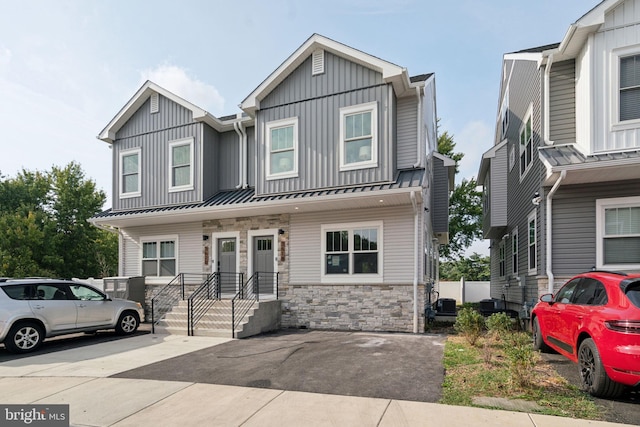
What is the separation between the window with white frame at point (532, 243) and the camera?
32.9 ft

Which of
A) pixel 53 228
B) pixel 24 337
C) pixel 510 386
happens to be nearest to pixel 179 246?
pixel 24 337

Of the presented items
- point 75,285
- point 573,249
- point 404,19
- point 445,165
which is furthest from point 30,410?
point 445,165

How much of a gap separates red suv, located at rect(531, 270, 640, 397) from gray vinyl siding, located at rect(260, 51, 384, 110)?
726 cm

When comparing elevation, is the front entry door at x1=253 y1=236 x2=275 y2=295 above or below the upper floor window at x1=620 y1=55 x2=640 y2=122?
below

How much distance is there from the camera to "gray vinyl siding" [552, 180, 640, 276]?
8609mm

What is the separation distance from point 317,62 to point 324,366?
8585 millimetres

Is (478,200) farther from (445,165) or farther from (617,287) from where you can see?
(617,287)

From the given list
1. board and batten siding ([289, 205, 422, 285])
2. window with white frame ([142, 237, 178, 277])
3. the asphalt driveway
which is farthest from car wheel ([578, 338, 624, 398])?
window with white frame ([142, 237, 178, 277])

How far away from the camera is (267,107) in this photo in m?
12.5

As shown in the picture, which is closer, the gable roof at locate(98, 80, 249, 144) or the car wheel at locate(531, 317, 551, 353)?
the car wheel at locate(531, 317, 551, 353)

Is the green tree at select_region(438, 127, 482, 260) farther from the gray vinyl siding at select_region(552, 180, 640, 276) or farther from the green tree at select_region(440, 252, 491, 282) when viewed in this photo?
the gray vinyl siding at select_region(552, 180, 640, 276)

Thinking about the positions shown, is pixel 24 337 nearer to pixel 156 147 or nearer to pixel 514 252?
pixel 156 147

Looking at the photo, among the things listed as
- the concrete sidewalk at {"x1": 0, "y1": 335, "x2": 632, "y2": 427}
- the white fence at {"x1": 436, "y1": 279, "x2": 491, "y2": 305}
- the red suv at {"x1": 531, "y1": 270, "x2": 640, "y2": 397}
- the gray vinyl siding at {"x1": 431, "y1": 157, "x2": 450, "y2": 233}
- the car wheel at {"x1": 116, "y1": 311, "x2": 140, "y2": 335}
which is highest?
the gray vinyl siding at {"x1": 431, "y1": 157, "x2": 450, "y2": 233}

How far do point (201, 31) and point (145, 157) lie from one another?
208 inches
